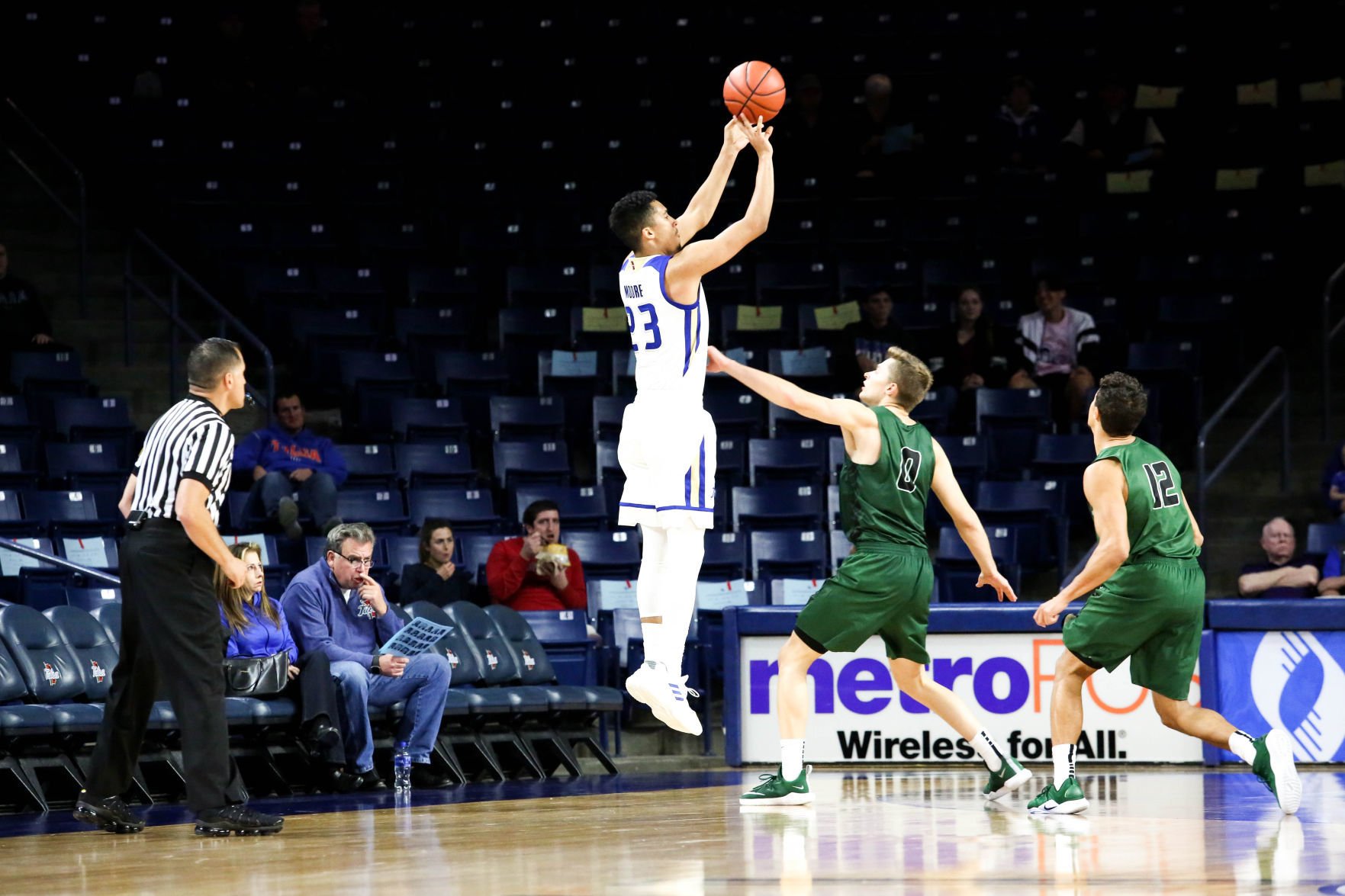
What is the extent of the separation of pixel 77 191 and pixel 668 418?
455 inches

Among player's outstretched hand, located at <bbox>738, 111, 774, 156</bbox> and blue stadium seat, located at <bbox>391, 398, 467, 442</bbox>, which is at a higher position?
player's outstretched hand, located at <bbox>738, 111, 774, 156</bbox>

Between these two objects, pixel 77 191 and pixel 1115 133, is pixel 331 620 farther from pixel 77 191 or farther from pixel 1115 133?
pixel 1115 133

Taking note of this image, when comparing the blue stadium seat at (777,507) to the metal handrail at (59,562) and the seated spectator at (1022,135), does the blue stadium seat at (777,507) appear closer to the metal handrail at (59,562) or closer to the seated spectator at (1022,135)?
the metal handrail at (59,562)

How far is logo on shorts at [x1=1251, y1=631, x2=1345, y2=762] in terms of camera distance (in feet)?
34.3

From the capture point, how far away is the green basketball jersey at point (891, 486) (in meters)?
7.59

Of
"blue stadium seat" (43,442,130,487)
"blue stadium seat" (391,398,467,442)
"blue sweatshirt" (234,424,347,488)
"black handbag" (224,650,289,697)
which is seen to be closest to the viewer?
"black handbag" (224,650,289,697)

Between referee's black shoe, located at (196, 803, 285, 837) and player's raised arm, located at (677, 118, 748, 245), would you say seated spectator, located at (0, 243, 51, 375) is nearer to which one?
referee's black shoe, located at (196, 803, 285, 837)

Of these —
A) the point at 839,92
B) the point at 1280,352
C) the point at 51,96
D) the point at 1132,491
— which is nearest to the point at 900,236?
the point at 839,92

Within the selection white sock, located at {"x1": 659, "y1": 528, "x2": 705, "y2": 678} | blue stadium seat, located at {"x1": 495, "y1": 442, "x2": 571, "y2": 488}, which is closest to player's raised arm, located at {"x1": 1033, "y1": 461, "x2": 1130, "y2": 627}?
white sock, located at {"x1": 659, "y1": 528, "x2": 705, "y2": 678}

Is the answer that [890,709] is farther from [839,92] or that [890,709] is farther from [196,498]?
[839,92]

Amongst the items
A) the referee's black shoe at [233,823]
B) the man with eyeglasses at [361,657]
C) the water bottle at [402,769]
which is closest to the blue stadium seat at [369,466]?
the man with eyeglasses at [361,657]

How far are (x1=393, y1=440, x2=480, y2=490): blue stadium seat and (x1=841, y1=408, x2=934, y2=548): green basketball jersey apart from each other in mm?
6110

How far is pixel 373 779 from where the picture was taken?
31.9 feet

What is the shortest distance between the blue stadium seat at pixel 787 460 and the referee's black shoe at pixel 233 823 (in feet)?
22.6
